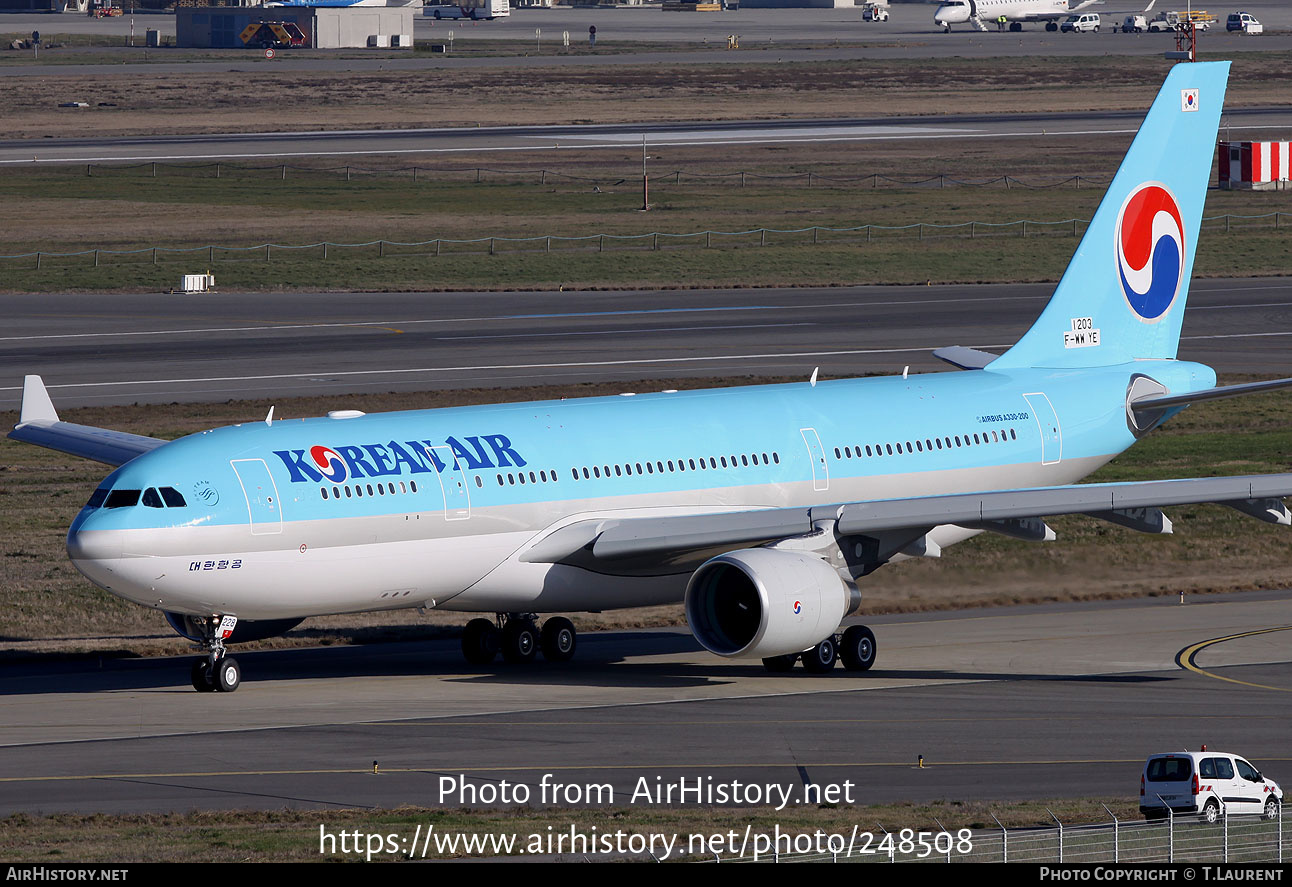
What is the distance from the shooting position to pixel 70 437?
1796 inches

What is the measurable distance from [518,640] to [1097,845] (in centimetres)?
2043

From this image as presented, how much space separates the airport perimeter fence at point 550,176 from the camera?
139m

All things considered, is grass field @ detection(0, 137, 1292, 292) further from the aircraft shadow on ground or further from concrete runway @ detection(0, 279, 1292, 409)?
the aircraft shadow on ground

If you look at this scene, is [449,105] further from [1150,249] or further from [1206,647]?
[1206,647]

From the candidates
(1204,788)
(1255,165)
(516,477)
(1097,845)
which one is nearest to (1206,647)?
(516,477)

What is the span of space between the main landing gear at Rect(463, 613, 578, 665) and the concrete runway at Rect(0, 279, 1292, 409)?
31871 millimetres

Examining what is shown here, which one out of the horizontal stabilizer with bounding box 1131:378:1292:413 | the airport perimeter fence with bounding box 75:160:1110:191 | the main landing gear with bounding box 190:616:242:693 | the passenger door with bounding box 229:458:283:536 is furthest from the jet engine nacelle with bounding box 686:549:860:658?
the airport perimeter fence with bounding box 75:160:1110:191

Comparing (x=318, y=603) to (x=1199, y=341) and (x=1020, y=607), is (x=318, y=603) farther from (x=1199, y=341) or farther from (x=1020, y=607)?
(x=1199, y=341)

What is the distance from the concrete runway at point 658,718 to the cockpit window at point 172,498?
12.4 feet

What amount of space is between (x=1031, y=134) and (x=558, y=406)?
423 feet

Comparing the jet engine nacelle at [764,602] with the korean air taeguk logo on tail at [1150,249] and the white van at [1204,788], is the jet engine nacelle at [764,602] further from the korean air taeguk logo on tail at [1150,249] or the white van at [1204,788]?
the korean air taeguk logo on tail at [1150,249]

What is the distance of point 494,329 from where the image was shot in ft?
290

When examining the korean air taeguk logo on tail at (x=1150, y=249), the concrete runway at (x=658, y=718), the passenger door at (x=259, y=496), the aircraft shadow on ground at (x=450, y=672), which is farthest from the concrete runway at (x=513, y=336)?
the passenger door at (x=259, y=496)

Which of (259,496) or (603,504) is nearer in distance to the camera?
(259,496)
